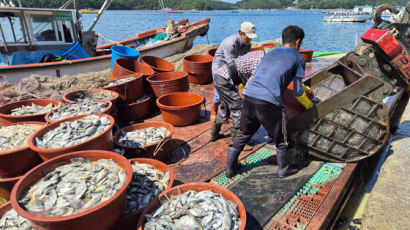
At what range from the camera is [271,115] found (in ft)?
8.62

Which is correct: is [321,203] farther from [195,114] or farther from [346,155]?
[195,114]

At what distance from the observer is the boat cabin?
22.2 feet

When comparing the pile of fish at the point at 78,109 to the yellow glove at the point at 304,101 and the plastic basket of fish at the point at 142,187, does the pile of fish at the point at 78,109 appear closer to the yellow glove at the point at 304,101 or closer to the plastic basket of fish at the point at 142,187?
the plastic basket of fish at the point at 142,187

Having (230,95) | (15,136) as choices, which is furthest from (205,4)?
(15,136)

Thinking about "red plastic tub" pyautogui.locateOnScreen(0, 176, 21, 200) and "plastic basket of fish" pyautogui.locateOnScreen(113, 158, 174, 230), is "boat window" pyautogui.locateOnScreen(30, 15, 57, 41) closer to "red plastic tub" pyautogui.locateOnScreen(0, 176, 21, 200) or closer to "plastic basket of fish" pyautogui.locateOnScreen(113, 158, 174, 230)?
"red plastic tub" pyautogui.locateOnScreen(0, 176, 21, 200)

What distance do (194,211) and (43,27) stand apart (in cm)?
790

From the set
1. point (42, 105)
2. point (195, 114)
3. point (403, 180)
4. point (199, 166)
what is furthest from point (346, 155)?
point (42, 105)

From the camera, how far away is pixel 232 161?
2.90 meters

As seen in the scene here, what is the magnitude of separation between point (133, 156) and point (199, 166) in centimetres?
83

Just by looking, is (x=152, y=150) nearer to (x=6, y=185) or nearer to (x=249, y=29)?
(x=6, y=185)

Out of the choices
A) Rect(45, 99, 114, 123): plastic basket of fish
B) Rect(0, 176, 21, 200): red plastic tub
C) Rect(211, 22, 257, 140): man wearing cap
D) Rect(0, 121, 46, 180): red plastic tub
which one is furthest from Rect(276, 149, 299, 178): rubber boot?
Rect(0, 176, 21, 200): red plastic tub

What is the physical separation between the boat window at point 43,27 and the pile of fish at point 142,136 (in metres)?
5.91

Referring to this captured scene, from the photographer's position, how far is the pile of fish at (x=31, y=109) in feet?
11.6

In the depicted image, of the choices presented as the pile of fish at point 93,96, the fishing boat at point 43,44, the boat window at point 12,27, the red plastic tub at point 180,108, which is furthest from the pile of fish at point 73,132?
the boat window at point 12,27
